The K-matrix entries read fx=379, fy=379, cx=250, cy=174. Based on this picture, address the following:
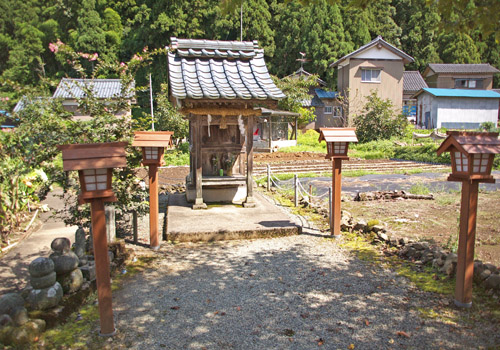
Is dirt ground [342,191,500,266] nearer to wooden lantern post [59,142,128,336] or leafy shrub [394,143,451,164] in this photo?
wooden lantern post [59,142,128,336]

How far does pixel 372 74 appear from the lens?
3591 cm

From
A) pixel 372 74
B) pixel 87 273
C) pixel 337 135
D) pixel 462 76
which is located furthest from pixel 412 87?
pixel 87 273

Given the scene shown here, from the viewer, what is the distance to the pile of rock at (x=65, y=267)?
5.20m

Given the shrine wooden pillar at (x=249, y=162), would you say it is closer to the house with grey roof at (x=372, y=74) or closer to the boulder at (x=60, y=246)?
the boulder at (x=60, y=246)

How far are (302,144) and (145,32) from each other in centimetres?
1960

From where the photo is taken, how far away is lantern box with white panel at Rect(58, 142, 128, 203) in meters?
4.35

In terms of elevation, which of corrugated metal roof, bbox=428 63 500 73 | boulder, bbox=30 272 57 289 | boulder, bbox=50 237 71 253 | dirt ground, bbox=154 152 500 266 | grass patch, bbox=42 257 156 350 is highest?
corrugated metal roof, bbox=428 63 500 73

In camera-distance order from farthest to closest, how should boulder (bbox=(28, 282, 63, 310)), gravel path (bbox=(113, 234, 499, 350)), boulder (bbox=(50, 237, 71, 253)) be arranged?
boulder (bbox=(50, 237, 71, 253))
boulder (bbox=(28, 282, 63, 310))
gravel path (bbox=(113, 234, 499, 350))

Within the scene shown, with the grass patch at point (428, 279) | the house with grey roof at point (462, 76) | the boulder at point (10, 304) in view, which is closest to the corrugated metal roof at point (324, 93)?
the house with grey roof at point (462, 76)

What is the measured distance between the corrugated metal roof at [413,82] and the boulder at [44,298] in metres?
44.5

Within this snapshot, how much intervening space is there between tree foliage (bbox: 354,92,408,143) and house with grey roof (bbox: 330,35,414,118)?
9.16 feet

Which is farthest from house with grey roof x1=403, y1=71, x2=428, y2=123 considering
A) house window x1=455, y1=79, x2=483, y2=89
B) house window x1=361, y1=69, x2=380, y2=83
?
house window x1=361, y1=69, x2=380, y2=83

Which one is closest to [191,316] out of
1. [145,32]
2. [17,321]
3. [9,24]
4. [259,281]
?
[259,281]

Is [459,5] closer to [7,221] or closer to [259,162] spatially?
[7,221]
